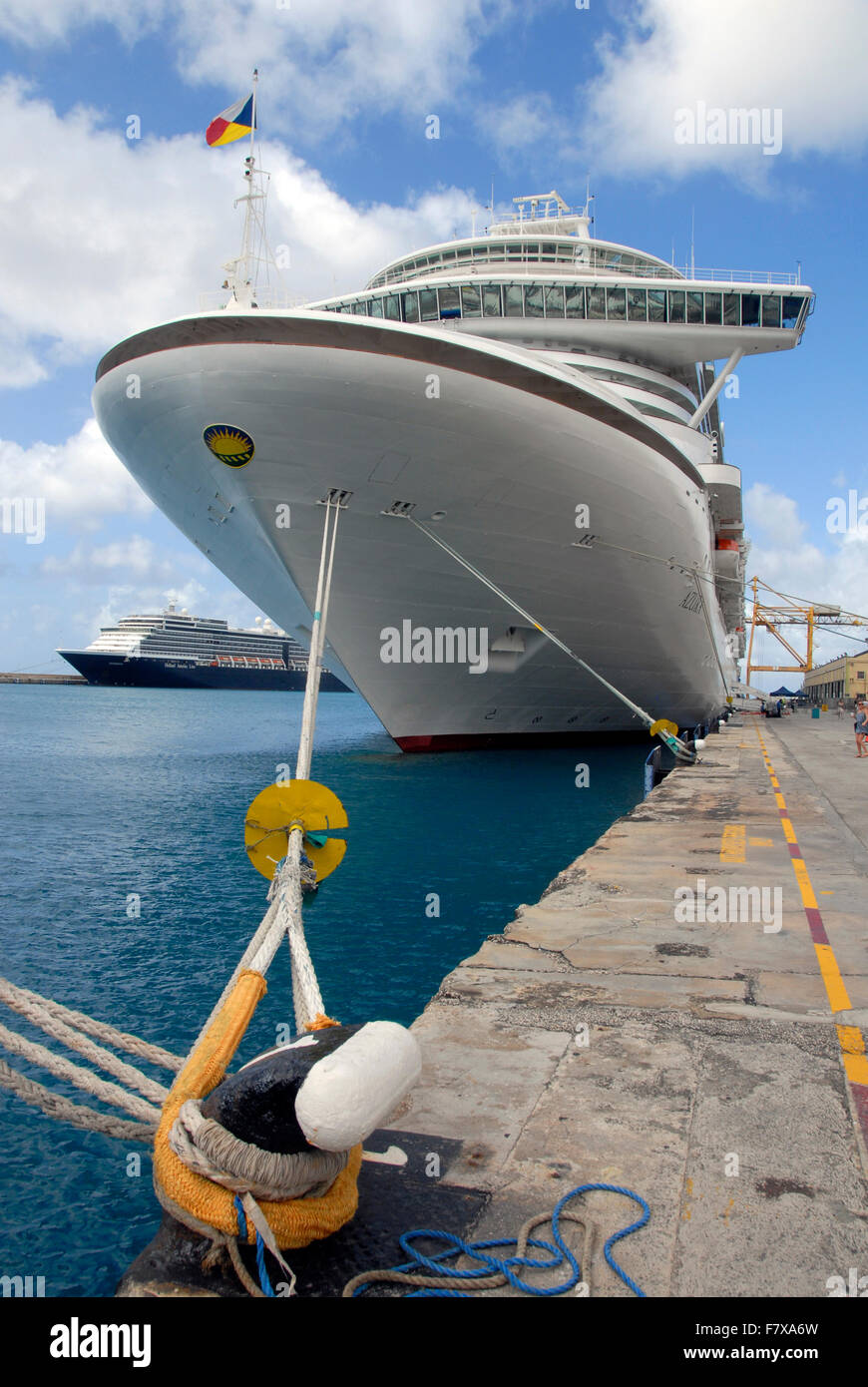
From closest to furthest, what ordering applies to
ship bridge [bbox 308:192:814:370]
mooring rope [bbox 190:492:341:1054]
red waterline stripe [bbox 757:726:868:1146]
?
1. red waterline stripe [bbox 757:726:868:1146]
2. mooring rope [bbox 190:492:341:1054]
3. ship bridge [bbox 308:192:814:370]

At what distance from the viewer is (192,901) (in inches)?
418

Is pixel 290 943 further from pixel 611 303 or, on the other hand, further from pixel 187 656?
pixel 187 656

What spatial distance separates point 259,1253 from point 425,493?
1490cm

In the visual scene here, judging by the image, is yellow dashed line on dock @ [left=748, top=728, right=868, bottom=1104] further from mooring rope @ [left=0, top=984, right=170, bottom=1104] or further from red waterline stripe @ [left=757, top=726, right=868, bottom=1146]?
mooring rope @ [left=0, top=984, right=170, bottom=1104]

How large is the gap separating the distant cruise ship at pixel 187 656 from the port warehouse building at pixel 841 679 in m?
53.1

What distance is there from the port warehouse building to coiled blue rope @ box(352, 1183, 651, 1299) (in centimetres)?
5887

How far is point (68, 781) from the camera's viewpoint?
2336cm

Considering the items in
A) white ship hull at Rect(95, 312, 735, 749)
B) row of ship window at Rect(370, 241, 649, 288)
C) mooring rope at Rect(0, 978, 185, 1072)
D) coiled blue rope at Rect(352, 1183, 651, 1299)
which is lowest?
coiled blue rope at Rect(352, 1183, 651, 1299)

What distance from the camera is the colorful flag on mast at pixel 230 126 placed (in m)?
15.4

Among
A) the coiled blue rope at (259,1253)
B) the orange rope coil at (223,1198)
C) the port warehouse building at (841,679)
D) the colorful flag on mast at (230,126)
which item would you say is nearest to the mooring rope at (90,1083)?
the orange rope coil at (223,1198)

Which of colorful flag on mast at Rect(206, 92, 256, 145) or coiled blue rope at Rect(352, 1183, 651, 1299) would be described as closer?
coiled blue rope at Rect(352, 1183, 651, 1299)

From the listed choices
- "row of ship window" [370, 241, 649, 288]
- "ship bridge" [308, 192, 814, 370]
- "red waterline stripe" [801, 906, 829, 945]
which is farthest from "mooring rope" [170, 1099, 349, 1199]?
"row of ship window" [370, 241, 649, 288]

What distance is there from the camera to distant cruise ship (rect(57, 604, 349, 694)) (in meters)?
101
